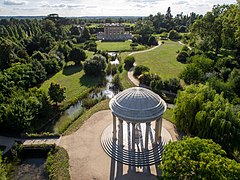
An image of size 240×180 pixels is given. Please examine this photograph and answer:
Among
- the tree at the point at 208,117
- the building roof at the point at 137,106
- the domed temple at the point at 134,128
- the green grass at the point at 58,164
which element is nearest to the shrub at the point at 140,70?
the tree at the point at 208,117

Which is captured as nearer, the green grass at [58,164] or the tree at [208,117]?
the green grass at [58,164]

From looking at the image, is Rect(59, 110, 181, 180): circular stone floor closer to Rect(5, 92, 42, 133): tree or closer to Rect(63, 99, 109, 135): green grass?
A: Rect(63, 99, 109, 135): green grass

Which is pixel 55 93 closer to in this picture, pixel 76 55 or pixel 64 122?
pixel 64 122

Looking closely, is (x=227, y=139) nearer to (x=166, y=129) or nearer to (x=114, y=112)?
(x=166, y=129)

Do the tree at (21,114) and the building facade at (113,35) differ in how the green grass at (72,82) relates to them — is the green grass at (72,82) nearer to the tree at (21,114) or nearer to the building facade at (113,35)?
the tree at (21,114)

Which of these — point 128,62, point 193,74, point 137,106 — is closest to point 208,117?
point 137,106

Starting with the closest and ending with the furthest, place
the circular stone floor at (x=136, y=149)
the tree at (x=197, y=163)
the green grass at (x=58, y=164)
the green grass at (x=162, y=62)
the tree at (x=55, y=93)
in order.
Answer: the tree at (x=197, y=163) < the green grass at (x=58, y=164) < the circular stone floor at (x=136, y=149) < the tree at (x=55, y=93) < the green grass at (x=162, y=62)

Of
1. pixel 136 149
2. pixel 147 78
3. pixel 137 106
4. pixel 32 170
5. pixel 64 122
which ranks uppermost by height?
pixel 137 106
